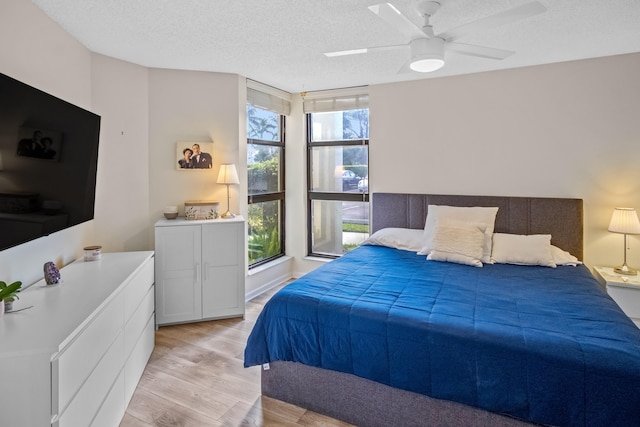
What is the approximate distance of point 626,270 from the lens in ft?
10.4

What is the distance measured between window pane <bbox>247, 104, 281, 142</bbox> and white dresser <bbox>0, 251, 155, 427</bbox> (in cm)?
209

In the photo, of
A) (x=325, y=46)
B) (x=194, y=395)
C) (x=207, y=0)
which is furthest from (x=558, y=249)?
(x=207, y=0)

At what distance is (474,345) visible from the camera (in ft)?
5.88

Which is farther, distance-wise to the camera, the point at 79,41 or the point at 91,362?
the point at 79,41

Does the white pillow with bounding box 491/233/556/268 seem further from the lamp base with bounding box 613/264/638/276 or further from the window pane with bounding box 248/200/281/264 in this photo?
the window pane with bounding box 248/200/281/264

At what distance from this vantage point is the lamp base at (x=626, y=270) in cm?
315

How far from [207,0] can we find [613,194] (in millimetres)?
3626

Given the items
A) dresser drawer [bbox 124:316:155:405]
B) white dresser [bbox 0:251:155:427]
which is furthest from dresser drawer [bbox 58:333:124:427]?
dresser drawer [bbox 124:316:155:405]

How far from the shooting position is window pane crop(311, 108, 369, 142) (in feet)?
14.8

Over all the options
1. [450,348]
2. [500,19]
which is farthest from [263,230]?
[500,19]

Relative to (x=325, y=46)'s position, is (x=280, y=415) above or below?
below

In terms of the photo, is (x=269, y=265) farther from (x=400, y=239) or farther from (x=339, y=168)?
(x=400, y=239)

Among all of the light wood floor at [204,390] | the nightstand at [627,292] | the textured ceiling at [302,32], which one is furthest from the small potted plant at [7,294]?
the nightstand at [627,292]

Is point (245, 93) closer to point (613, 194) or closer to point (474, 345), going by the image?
point (474, 345)
